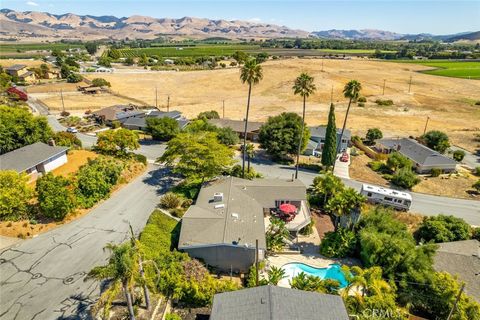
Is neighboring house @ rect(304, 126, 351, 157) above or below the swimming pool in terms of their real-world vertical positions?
above

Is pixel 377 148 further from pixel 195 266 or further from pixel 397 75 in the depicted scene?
pixel 397 75

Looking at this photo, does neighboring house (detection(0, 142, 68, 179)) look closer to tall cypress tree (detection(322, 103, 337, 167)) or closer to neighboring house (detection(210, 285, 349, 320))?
neighboring house (detection(210, 285, 349, 320))

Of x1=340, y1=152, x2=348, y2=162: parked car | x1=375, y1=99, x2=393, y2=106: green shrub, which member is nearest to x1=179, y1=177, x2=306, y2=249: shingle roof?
x1=340, y1=152, x2=348, y2=162: parked car

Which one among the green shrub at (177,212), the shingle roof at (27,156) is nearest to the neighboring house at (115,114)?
the shingle roof at (27,156)

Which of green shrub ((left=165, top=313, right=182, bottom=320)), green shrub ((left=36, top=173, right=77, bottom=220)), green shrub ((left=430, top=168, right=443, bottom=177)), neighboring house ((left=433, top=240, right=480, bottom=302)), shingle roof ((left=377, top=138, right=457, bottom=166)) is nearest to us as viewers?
green shrub ((left=165, top=313, right=182, bottom=320))

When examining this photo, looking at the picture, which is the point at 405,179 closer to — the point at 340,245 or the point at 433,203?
the point at 433,203

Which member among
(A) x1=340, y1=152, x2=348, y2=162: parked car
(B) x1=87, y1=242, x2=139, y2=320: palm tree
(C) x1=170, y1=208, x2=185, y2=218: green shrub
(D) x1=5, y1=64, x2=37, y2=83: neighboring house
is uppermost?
(D) x1=5, y1=64, x2=37, y2=83: neighboring house

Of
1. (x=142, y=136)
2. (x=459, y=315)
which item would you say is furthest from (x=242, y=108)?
(x=459, y=315)
